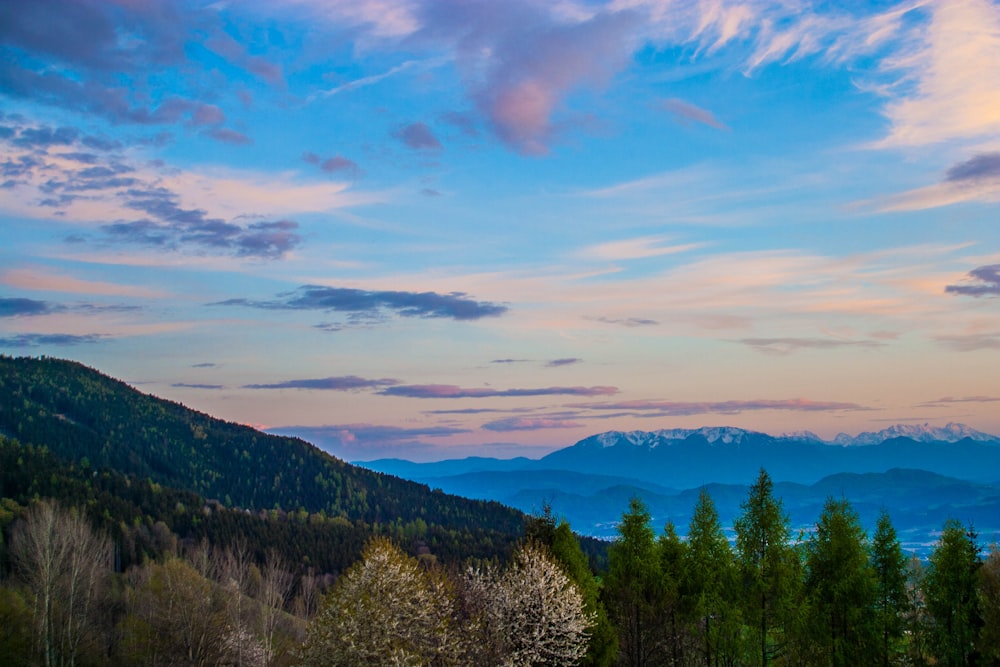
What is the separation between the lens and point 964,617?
49.6 meters

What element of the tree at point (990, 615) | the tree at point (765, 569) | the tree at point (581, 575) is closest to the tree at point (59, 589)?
the tree at point (581, 575)

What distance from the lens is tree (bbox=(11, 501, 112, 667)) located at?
77.2m

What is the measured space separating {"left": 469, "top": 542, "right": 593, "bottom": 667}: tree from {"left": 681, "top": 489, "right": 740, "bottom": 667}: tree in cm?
751

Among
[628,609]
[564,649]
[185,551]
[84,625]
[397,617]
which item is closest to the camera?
[397,617]

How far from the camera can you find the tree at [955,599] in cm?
4953

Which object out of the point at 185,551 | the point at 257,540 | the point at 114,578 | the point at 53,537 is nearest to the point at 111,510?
the point at 185,551

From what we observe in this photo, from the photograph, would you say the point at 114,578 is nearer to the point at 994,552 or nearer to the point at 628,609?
the point at 628,609

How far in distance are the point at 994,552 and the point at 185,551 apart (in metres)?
140

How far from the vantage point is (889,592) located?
167 ft

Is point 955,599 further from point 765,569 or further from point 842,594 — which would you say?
point 765,569

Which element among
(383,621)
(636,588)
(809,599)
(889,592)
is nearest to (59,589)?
(383,621)

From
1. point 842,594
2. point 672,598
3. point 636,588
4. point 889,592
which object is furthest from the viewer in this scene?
point 636,588

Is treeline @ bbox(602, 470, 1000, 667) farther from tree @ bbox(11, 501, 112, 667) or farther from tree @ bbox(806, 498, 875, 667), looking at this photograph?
tree @ bbox(11, 501, 112, 667)

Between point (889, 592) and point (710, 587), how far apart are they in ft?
35.0
